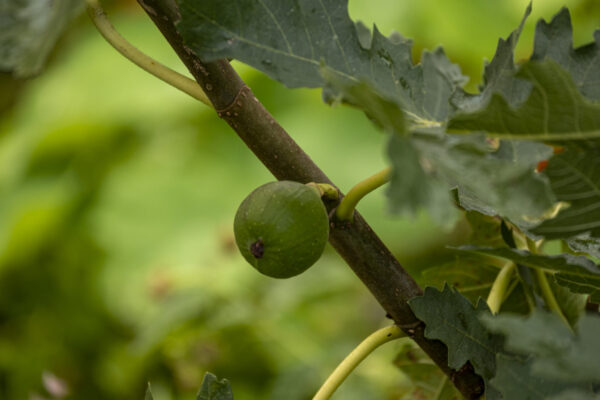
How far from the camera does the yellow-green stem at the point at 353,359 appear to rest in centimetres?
39

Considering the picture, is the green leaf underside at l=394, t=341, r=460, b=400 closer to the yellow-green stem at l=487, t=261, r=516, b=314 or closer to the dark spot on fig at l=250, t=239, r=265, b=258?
the yellow-green stem at l=487, t=261, r=516, b=314

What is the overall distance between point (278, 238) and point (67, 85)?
7.05 feet

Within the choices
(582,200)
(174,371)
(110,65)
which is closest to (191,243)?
(174,371)

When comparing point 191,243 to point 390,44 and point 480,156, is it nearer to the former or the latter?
point 390,44

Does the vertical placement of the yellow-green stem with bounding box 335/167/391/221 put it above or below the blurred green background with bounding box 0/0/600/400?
above

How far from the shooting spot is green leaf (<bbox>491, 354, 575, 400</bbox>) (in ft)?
1.09

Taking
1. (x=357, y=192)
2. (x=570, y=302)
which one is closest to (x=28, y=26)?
(x=357, y=192)

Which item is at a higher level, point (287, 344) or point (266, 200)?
point (266, 200)

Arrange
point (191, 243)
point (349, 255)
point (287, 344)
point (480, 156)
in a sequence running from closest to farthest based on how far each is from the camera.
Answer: point (480, 156) → point (349, 255) → point (287, 344) → point (191, 243)

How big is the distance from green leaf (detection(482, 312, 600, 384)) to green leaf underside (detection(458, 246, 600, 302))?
0.08 m

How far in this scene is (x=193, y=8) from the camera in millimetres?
A: 325

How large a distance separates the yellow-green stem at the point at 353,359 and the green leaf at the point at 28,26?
242mm

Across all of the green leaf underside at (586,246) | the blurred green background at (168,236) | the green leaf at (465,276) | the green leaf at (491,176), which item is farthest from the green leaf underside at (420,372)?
the blurred green background at (168,236)

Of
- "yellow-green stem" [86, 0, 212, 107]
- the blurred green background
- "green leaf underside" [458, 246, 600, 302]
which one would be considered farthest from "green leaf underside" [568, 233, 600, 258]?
the blurred green background
